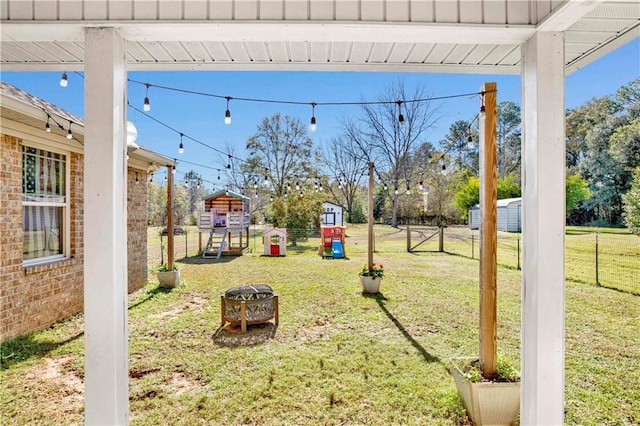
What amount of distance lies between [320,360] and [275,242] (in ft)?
25.2

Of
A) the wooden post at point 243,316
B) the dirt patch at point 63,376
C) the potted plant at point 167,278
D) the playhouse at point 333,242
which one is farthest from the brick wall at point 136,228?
the playhouse at point 333,242

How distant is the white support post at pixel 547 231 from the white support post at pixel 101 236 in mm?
2116

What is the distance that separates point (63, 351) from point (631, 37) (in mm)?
5361

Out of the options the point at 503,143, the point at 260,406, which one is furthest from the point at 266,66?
the point at 503,143

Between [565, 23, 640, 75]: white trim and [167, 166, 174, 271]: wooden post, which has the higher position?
[565, 23, 640, 75]: white trim

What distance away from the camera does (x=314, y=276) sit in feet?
23.5

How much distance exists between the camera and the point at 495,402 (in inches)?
80.5

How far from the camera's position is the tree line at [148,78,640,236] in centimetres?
1418

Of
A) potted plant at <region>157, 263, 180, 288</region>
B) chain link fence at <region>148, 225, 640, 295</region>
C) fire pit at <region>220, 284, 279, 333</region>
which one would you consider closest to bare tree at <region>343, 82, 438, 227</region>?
chain link fence at <region>148, 225, 640, 295</region>

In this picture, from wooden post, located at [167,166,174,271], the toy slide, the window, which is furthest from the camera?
the toy slide

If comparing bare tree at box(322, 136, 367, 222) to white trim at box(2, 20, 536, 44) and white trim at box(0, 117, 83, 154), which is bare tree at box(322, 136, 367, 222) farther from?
white trim at box(2, 20, 536, 44)

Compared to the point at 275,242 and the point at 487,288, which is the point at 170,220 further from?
the point at 487,288

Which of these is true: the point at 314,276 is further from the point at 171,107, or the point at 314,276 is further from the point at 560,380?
the point at 171,107

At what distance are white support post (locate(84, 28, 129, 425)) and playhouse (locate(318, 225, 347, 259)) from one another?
8.43 m
